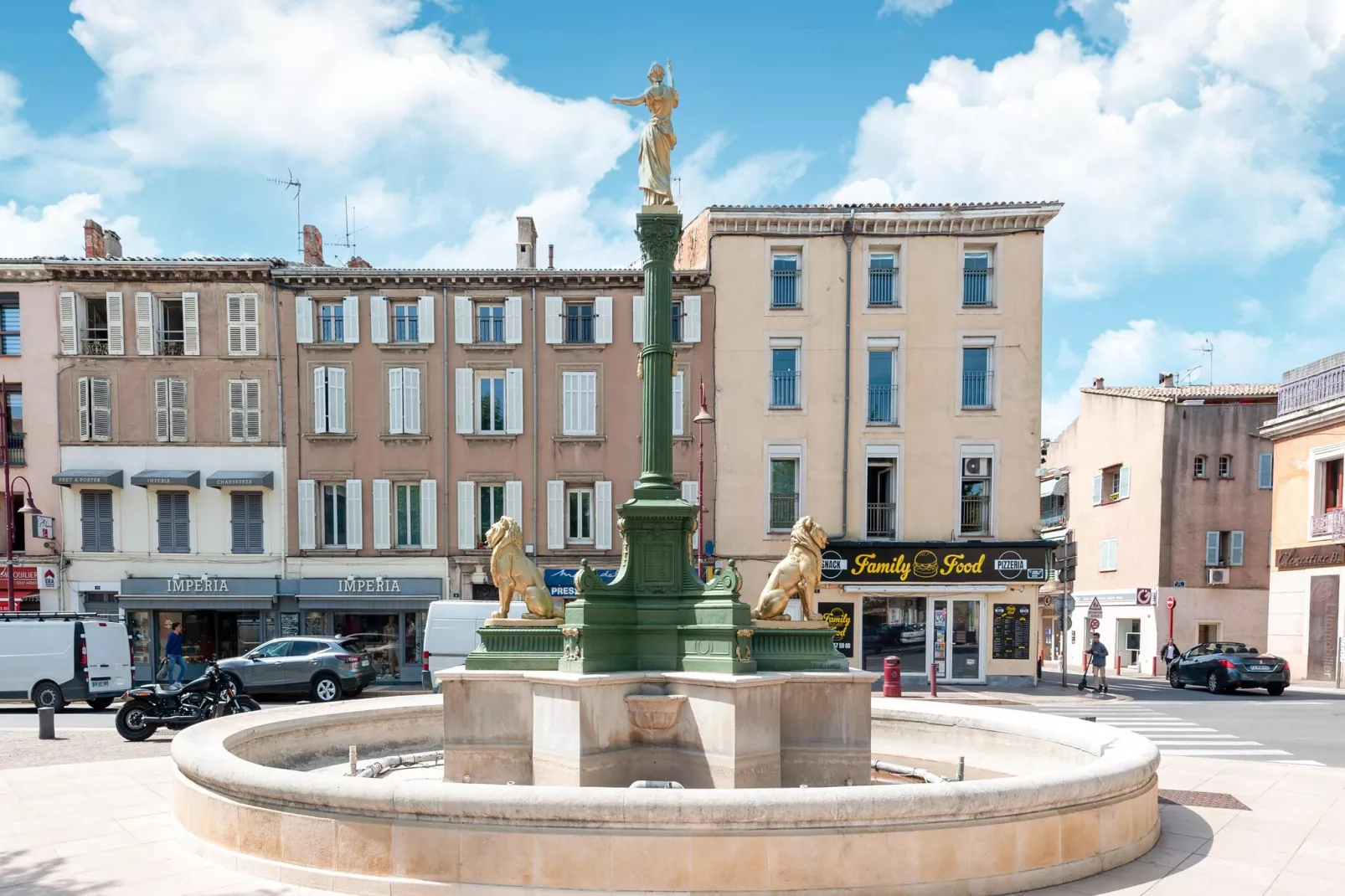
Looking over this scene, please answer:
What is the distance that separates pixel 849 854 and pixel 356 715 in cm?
735

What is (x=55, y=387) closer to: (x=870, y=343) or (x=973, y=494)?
(x=870, y=343)

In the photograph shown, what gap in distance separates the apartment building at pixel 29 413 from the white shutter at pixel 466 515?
12359mm

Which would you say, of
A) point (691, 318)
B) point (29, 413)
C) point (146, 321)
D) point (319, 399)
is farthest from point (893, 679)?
point (29, 413)

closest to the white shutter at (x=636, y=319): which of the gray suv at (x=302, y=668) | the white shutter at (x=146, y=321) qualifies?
the gray suv at (x=302, y=668)

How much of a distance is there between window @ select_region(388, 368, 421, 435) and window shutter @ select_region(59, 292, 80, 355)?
392 inches

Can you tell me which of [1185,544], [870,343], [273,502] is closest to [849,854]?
[870,343]

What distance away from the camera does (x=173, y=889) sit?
625cm

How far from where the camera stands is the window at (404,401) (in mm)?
28266

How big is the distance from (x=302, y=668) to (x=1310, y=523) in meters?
30.0

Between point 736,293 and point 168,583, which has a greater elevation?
point 736,293

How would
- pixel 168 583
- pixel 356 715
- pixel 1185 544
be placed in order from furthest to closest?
pixel 1185 544, pixel 168 583, pixel 356 715

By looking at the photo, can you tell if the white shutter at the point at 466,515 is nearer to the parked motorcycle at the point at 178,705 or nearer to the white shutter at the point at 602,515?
the white shutter at the point at 602,515

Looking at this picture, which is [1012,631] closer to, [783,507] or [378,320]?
[783,507]

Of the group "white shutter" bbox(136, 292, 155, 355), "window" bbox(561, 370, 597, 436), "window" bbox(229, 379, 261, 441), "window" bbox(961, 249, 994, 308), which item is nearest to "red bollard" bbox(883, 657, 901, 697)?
"window" bbox(561, 370, 597, 436)
